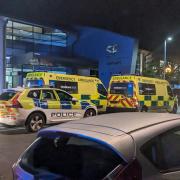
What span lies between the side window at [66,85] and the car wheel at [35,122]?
3796 millimetres

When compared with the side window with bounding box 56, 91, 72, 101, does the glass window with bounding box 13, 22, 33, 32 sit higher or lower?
higher

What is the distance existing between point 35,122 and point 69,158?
9.55m

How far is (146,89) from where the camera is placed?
18875 millimetres

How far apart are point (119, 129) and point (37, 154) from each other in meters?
0.81

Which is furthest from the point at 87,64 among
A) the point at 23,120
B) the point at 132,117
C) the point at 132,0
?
the point at 132,117

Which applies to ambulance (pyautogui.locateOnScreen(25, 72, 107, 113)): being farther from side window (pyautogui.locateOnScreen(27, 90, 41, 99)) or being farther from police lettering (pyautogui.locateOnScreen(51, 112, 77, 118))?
side window (pyautogui.locateOnScreen(27, 90, 41, 99))

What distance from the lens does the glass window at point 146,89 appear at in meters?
18.5

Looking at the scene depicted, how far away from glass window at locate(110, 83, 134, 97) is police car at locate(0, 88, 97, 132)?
484 cm

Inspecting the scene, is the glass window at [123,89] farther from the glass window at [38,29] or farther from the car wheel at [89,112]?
the glass window at [38,29]

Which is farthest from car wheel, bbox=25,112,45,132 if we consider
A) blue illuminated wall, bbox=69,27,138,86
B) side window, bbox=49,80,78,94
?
blue illuminated wall, bbox=69,27,138,86

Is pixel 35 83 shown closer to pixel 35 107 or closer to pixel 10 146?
pixel 35 107

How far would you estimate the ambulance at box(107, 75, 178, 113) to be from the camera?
1806cm

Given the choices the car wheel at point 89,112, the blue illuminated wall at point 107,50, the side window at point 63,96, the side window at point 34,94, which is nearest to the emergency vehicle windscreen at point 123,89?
the car wheel at point 89,112

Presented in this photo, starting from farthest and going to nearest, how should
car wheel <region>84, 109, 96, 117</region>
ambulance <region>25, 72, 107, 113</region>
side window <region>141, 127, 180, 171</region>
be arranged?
ambulance <region>25, 72, 107, 113</region>, car wheel <region>84, 109, 96, 117</region>, side window <region>141, 127, 180, 171</region>
